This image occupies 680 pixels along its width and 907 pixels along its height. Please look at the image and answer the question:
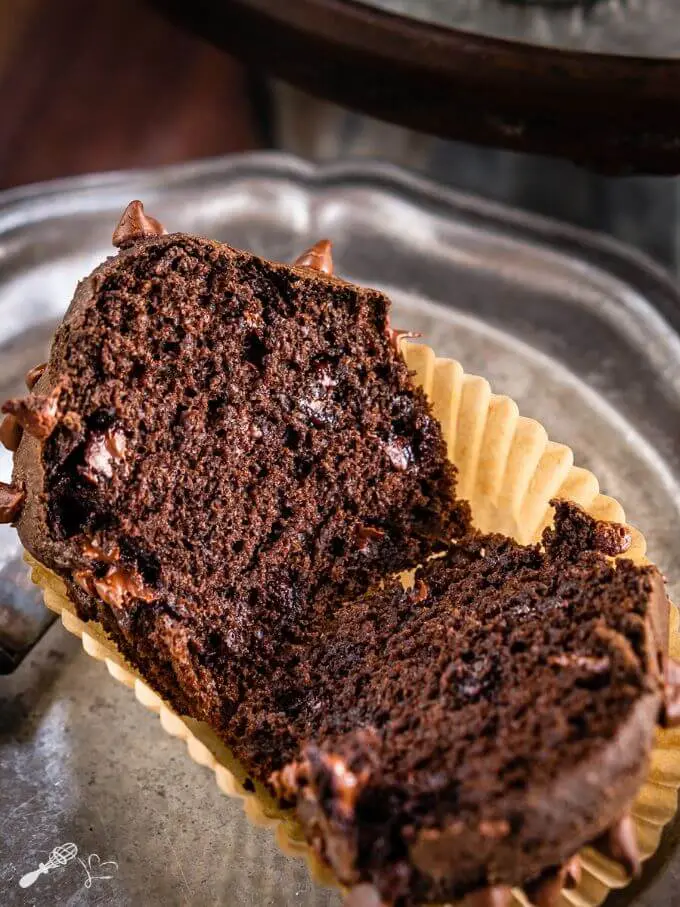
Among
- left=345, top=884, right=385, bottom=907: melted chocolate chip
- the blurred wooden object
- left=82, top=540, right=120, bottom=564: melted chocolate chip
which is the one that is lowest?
left=345, top=884, right=385, bottom=907: melted chocolate chip

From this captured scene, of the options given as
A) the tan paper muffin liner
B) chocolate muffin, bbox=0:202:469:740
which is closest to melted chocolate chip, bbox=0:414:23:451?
chocolate muffin, bbox=0:202:469:740

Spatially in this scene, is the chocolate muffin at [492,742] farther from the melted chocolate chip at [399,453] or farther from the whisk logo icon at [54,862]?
the whisk logo icon at [54,862]

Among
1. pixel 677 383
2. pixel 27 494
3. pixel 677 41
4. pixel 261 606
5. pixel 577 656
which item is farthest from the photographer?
pixel 677 41

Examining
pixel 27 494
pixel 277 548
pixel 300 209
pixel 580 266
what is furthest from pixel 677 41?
pixel 27 494

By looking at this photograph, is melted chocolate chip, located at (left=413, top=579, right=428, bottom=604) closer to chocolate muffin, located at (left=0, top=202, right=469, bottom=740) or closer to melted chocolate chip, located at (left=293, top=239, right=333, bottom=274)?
chocolate muffin, located at (left=0, top=202, right=469, bottom=740)

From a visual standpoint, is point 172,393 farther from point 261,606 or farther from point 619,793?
point 619,793

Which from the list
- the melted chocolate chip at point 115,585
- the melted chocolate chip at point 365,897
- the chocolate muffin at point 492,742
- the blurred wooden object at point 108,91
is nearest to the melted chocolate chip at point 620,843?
the chocolate muffin at point 492,742
